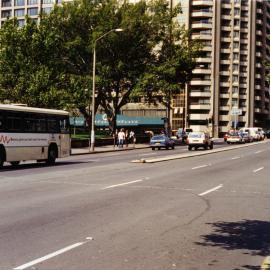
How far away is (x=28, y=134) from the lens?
2453 centimetres

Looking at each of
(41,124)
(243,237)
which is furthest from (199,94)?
(243,237)

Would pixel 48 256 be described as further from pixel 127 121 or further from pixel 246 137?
pixel 127 121

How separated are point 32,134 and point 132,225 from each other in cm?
1614

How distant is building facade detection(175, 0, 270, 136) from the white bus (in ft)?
289

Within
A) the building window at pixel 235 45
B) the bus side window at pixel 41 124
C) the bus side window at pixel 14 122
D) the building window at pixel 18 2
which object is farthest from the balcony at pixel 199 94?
the bus side window at pixel 14 122

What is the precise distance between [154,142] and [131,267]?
1682 inches

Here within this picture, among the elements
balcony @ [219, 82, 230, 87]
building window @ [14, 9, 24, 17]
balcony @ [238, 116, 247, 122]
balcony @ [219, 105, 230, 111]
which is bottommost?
balcony @ [238, 116, 247, 122]

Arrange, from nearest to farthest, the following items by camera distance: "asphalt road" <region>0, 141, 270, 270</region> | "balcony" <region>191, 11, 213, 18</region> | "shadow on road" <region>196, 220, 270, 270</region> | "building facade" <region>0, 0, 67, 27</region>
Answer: "asphalt road" <region>0, 141, 270, 270</region> < "shadow on road" <region>196, 220, 270, 270</region> < "balcony" <region>191, 11, 213, 18</region> < "building facade" <region>0, 0, 67, 27</region>

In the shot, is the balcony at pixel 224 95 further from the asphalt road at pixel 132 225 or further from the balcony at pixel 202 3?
the asphalt road at pixel 132 225

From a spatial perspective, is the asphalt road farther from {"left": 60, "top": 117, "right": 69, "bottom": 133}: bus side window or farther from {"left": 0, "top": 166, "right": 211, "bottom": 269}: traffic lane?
{"left": 60, "top": 117, "right": 69, "bottom": 133}: bus side window

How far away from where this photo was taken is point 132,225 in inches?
378

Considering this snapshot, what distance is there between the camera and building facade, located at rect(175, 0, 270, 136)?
119m

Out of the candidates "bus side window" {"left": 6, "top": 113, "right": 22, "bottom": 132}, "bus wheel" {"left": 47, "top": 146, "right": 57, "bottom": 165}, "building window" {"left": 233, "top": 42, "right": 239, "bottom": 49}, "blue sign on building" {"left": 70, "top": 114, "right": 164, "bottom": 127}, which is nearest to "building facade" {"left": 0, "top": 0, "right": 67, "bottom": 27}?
"blue sign on building" {"left": 70, "top": 114, "right": 164, "bottom": 127}

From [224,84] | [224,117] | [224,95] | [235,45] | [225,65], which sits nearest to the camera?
[224,117]
